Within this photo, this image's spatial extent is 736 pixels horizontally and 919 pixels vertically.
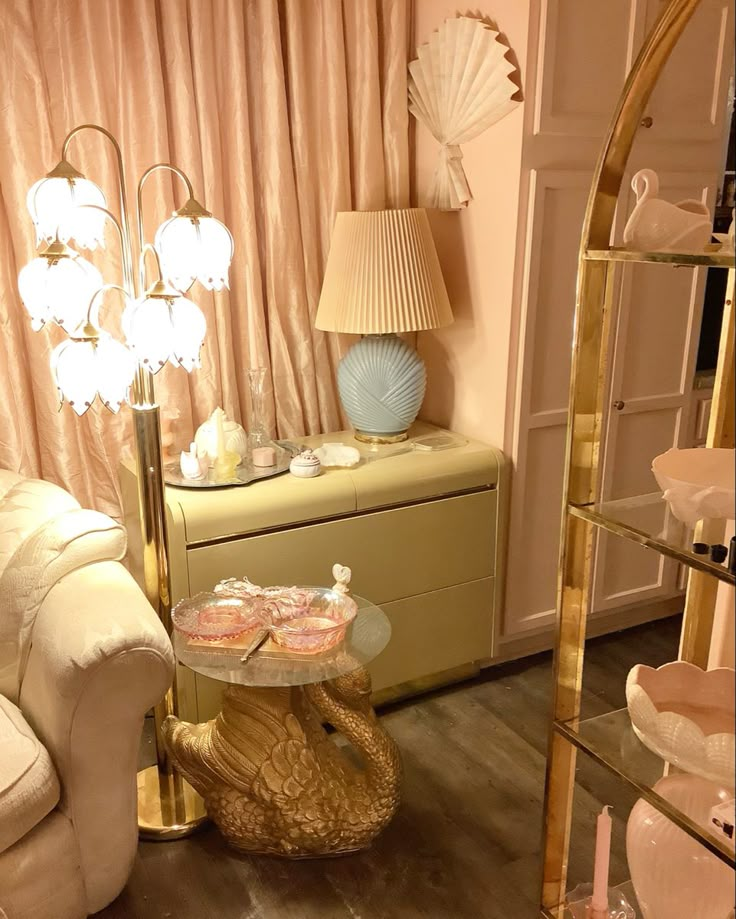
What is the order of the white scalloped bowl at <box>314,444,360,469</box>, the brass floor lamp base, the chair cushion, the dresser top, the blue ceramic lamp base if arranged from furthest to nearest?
the blue ceramic lamp base, the white scalloped bowl at <box>314,444,360,469</box>, the dresser top, the brass floor lamp base, the chair cushion

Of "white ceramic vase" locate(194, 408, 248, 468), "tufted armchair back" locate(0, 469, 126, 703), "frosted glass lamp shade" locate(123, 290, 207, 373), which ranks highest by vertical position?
"frosted glass lamp shade" locate(123, 290, 207, 373)

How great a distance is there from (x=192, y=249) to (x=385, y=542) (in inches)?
40.6

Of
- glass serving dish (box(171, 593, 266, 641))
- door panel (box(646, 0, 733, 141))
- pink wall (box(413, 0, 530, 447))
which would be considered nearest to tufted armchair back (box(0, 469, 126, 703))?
glass serving dish (box(171, 593, 266, 641))

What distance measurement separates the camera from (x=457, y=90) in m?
2.46

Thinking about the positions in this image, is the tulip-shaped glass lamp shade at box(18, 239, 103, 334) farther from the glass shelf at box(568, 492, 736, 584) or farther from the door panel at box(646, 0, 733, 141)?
the door panel at box(646, 0, 733, 141)

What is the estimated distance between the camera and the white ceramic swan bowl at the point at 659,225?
1.25 m

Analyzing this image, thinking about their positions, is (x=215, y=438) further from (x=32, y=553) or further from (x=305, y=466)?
(x=32, y=553)

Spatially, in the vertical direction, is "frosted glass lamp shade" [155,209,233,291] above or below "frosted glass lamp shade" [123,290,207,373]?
above

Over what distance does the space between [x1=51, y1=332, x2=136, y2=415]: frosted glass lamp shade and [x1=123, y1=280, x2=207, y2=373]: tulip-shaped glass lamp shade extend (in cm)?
4

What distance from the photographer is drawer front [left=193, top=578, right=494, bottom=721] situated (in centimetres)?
248

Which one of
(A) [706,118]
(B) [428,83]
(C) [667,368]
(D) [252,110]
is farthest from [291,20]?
(C) [667,368]

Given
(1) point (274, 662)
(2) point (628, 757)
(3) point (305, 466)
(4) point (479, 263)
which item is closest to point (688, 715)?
(2) point (628, 757)

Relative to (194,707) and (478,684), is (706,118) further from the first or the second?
(194,707)

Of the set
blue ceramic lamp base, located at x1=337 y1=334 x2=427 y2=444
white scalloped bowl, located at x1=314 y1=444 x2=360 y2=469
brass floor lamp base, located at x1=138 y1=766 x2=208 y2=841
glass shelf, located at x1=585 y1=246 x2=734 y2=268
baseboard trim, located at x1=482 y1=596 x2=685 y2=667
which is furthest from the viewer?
baseboard trim, located at x1=482 y1=596 x2=685 y2=667
